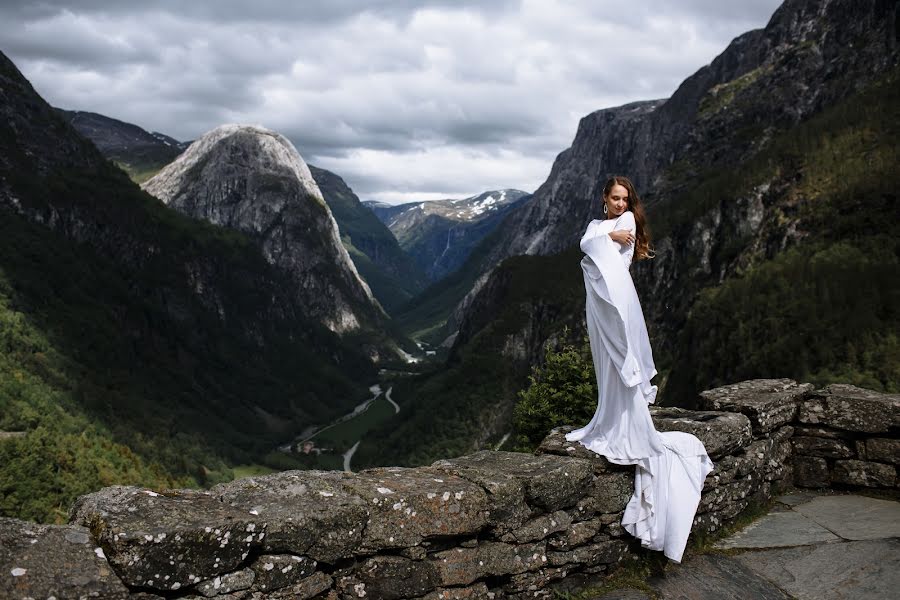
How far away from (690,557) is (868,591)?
247cm

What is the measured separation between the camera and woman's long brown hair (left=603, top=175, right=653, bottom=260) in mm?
10805

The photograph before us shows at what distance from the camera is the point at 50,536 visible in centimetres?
644

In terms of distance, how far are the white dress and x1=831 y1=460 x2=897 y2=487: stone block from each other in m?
4.90

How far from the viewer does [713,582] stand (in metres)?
9.63

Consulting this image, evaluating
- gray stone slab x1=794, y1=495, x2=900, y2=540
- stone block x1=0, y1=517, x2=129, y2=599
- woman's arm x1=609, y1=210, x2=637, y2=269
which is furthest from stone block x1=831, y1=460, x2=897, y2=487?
stone block x1=0, y1=517, x2=129, y2=599

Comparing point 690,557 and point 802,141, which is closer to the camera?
point 690,557

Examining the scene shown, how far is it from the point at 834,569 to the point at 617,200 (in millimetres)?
6787

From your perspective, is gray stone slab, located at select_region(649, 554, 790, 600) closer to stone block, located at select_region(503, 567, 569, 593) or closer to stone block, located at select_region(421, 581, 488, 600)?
stone block, located at select_region(503, 567, 569, 593)

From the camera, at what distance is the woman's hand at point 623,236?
34.3 feet

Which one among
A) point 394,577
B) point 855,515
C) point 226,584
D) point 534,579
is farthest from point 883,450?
point 226,584

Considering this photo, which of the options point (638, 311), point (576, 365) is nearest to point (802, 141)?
point (576, 365)

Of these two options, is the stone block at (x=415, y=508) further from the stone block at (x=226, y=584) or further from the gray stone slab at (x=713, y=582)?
the gray stone slab at (x=713, y=582)

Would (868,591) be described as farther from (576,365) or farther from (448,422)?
(448,422)

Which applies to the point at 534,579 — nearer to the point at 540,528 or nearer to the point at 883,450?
the point at 540,528
